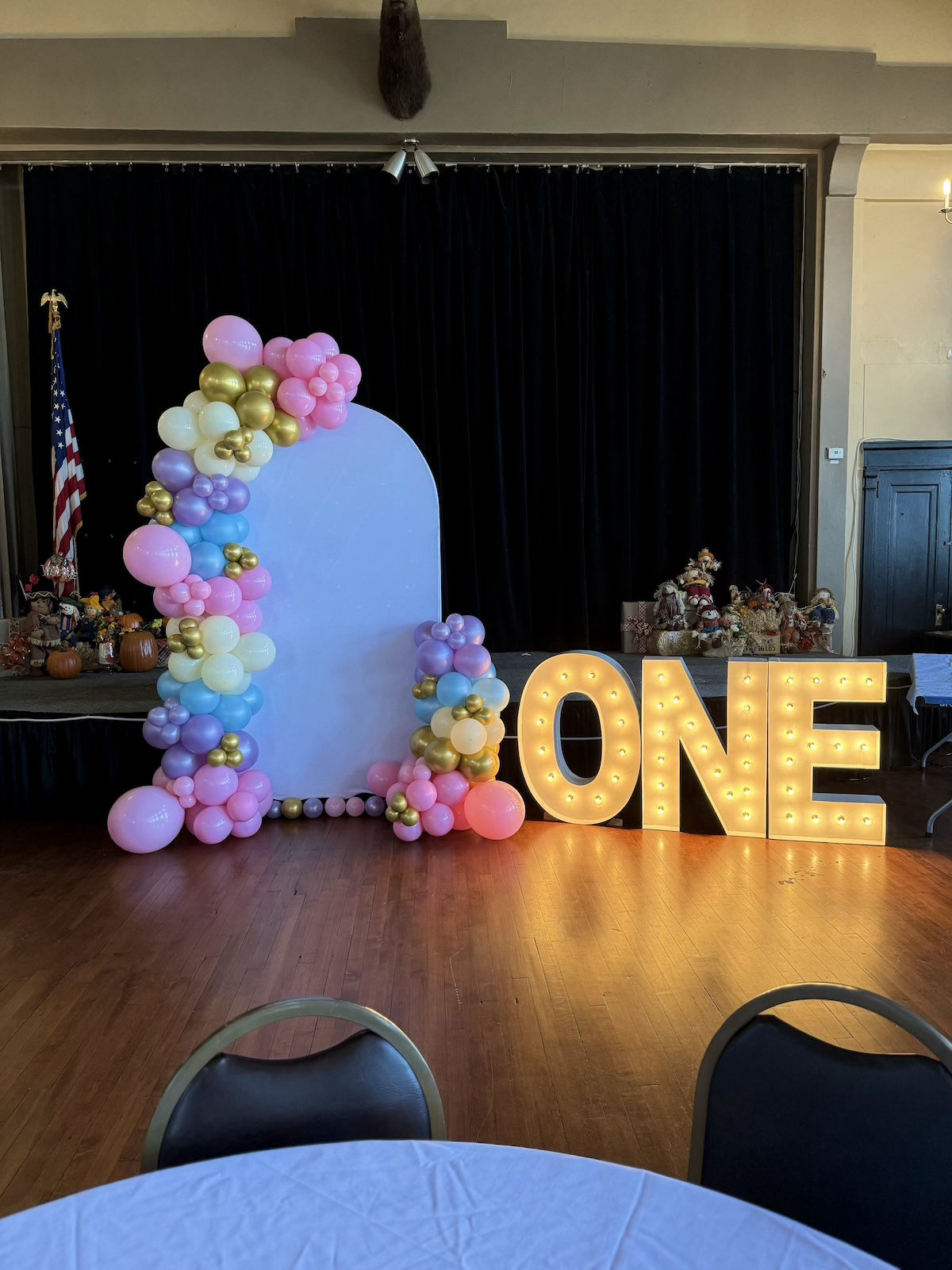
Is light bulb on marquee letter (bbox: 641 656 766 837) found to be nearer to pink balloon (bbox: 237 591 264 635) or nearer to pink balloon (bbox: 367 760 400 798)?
pink balloon (bbox: 367 760 400 798)

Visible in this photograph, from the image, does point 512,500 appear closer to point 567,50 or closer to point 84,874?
point 567,50

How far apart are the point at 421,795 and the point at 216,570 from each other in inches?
56.3

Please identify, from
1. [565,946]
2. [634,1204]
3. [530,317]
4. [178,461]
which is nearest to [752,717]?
[565,946]

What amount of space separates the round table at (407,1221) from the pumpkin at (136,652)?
5.50 meters

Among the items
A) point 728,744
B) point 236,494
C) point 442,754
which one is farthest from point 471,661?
point 236,494

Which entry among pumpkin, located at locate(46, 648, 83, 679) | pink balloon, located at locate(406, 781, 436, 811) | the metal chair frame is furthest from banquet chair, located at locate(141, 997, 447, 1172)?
pumpkin, located at locate(46, 648, 83, 679)

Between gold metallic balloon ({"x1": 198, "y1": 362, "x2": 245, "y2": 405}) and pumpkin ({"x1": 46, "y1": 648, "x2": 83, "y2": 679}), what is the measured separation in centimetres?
248

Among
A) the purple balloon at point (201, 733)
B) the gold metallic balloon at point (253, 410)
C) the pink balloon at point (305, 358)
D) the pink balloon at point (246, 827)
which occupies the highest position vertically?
the pink balloon at point (305, 358)

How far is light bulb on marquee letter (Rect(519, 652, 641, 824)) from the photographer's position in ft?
14.9

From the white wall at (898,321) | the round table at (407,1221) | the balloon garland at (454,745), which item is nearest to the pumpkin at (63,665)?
the balloon garland at (454,745)

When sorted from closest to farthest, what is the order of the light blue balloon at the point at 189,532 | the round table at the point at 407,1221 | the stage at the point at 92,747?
the round table at the point at 407,1221
the light blue balloon at the point at 189,532
the stage at the point at 92,747

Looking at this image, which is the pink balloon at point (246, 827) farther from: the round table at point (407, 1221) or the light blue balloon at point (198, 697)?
the round table at point (407, 1221)

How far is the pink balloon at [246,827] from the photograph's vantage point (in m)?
4.66

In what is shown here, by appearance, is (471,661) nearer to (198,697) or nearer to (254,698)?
(254,698)
